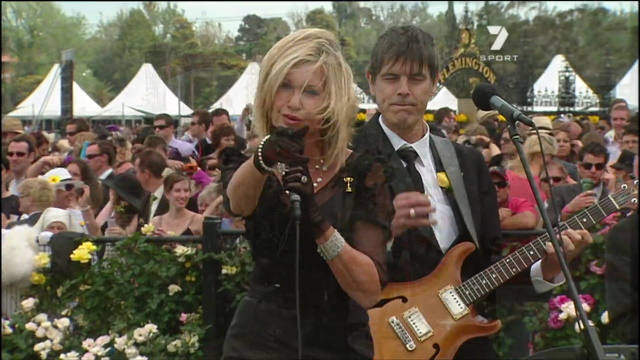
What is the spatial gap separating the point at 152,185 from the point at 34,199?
2.51 feet

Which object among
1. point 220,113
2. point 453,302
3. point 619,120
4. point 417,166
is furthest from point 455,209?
point 220,113

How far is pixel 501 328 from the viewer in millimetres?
4582

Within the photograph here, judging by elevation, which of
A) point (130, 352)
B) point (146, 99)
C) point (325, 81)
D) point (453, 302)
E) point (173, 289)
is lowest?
point (130, 352)

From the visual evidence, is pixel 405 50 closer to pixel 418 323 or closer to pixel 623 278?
pixel 418 323

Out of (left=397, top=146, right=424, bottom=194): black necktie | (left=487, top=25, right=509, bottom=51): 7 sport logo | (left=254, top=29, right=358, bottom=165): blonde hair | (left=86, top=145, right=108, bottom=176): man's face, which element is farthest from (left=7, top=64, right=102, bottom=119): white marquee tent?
(left=487, top=25, right=509, bottom=51): 7 sport logo

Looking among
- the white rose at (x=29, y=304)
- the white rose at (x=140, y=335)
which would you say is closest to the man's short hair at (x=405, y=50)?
the white rose at (x=140, y=335)

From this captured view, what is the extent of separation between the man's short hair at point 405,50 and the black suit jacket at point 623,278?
0.85 m

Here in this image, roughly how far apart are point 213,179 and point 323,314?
3.76 ft

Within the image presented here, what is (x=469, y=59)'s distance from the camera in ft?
14.1

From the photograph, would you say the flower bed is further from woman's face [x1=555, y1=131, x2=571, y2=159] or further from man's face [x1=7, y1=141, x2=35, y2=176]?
woman's face [x1=555, y1=131, x2=571, y2=159]

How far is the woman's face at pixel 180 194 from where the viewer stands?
15.8ft

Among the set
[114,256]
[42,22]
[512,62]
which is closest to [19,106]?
[42,22]

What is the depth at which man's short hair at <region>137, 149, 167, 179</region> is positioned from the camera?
4789mm

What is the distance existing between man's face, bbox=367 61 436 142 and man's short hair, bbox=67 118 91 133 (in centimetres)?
131
